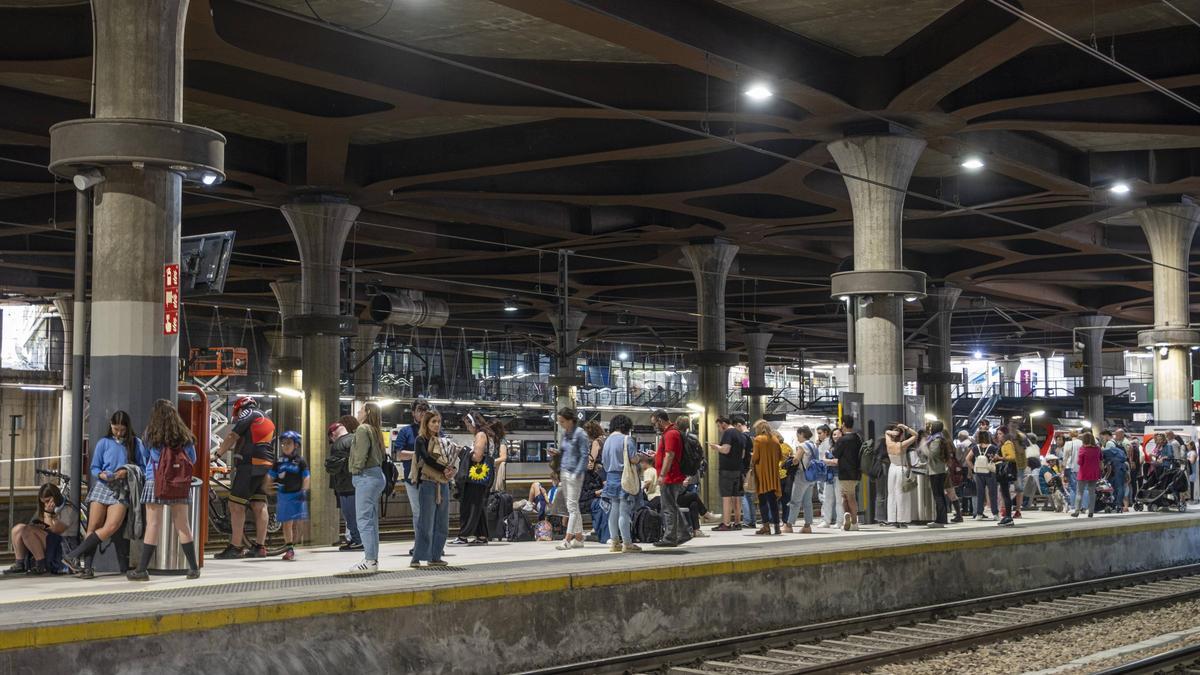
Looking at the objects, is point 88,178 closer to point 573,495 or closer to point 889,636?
point 573,495

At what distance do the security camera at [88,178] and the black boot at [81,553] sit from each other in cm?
319

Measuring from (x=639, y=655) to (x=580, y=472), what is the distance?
5033mm

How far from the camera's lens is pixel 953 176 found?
32625 millimetres

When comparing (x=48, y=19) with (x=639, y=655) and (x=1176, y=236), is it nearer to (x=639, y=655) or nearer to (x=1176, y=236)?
(x=639, y=655)

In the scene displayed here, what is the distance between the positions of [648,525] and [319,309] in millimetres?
13939

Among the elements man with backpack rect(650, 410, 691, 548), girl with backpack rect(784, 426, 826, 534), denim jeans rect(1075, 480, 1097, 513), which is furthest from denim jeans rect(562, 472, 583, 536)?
denim jeans rect(1075, 480, 1097, 513)

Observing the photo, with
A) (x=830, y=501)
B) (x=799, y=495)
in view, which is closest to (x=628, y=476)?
(x=799, y=495)

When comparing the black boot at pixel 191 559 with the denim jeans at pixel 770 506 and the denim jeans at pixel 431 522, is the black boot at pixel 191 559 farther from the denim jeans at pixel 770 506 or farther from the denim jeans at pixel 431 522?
the denim jeans at pixel 770 506

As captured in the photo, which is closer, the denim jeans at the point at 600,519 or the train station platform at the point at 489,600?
the train station platform at the point at 489,600

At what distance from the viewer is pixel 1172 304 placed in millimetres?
33656

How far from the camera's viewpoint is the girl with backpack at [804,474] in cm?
2148

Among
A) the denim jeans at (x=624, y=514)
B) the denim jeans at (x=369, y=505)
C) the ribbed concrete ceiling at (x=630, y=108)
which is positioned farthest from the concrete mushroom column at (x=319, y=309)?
the denim jeans at (x=369, y=505)

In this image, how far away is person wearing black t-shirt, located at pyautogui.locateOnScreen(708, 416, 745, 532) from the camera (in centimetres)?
2116

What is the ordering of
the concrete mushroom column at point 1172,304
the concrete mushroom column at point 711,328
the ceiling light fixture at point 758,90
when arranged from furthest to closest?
the concrete mushroom column at point 711,328 < the concrete mushroom column at point 1172,304 < the ceiling light fixture at point 758,90
